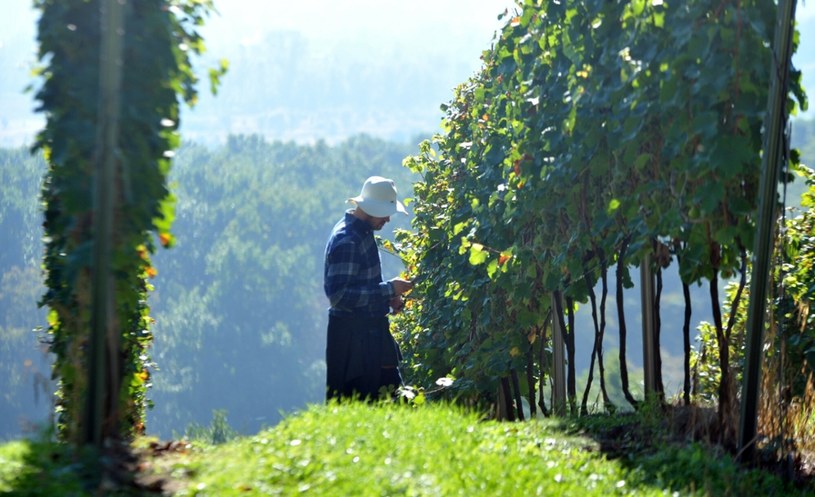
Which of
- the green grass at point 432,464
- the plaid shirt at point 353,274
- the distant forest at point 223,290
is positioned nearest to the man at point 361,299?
the plaid shirt at point 353,274

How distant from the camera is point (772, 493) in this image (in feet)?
17.9

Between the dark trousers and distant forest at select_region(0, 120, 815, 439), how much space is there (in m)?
83.3

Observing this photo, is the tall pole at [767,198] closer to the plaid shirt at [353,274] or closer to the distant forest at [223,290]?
the plaid shirt at [353,274]

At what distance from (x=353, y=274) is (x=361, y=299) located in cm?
17

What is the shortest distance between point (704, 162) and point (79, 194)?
2.72 m

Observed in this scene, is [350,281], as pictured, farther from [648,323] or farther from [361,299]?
[648,323]

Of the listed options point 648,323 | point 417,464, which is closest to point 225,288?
point 648,323

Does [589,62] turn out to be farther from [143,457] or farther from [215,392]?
[215,392]

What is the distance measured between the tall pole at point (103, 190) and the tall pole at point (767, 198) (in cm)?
278

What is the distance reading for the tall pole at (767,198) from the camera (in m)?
5.35

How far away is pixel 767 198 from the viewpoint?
5.40 metres

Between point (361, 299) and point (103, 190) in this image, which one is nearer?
point (103, 190)

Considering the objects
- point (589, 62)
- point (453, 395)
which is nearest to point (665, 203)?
point (589, 62)

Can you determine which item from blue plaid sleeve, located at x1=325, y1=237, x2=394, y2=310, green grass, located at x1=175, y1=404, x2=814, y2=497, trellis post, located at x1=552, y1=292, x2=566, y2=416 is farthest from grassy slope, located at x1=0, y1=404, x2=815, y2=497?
trellis post, located at x1=552, y1=292, x2=566, y2=416
